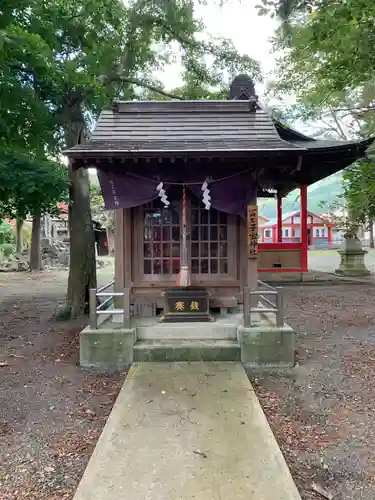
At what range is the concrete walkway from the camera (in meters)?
2.88

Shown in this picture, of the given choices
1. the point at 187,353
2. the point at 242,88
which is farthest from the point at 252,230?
the point at 242,88

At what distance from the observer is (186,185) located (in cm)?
675

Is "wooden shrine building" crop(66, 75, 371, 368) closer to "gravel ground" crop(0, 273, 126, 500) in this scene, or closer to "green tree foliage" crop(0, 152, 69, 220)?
"green tree foliage" crop(0, 152, 69, 220)

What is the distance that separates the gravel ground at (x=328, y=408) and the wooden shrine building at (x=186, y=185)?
5.54ft

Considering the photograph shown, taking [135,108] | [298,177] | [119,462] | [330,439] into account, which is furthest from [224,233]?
[298,177]

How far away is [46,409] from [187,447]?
189 cm

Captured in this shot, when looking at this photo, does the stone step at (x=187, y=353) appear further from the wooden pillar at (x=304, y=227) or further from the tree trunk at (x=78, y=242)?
the wooden pillar at (x=304, y=227)

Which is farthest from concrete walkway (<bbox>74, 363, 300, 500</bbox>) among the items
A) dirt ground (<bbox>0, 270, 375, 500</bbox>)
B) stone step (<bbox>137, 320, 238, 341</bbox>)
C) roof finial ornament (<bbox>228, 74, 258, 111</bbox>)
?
roof finial ornament (<bbox>228, 74, 258, 111</bbox>)

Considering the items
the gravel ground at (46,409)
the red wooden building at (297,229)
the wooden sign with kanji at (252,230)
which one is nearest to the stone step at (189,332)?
the gravel ground at (46,409)

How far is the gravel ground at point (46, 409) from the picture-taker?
3.18 m

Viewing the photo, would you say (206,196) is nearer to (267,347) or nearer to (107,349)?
(267,347)

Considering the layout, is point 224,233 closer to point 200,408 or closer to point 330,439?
point 200,408

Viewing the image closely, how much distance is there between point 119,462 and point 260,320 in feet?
12.1

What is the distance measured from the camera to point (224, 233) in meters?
7.27
